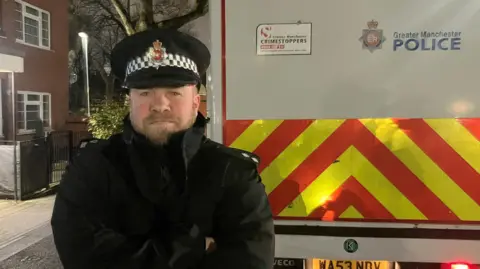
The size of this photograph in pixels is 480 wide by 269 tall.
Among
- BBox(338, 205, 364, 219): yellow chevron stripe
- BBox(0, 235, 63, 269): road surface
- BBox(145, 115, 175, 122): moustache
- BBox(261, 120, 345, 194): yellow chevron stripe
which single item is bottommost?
BBox(0, 235, 63, 269): road surface

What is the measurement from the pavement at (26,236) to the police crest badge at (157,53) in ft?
19.4

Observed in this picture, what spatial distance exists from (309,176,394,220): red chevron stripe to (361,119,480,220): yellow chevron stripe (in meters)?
0.25

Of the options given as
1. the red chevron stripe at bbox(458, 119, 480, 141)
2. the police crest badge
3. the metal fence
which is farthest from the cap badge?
the metal fence

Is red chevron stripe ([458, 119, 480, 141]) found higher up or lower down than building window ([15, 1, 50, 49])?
lower down

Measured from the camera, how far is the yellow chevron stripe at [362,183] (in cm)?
272

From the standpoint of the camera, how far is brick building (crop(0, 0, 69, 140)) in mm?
16141

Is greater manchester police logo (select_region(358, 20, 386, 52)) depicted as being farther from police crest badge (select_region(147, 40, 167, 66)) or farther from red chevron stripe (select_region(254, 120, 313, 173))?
police crest badge (select_region(147, 40, 167, 66))

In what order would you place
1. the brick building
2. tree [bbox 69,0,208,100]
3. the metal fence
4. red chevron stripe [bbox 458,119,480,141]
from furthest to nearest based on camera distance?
the brick building < tree [bbox 69,0,208,100] < the metal fence < red chevron stripe [bbox 458,119,480,141]

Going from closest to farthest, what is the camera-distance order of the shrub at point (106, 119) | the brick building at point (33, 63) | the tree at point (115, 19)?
the tree at point (115, 19), the brick building at point (33, 63), the shrub at point (106, 119)

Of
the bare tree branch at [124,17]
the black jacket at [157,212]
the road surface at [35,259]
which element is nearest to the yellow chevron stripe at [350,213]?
the black jacket at [157,212]

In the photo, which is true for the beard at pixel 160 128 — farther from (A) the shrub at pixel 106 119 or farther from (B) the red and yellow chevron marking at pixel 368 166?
(A) the shrub at pixel 106 119

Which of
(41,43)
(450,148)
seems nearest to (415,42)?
(450,148)

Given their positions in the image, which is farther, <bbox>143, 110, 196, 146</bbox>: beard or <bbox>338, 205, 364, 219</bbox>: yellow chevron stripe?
<bbox>338, 205, 364, 219</bbox>: yellow chevron stripe

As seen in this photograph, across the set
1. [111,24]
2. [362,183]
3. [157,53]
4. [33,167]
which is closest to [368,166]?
[362,183]
